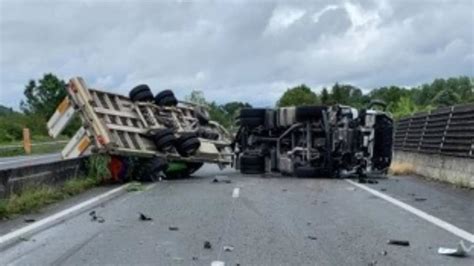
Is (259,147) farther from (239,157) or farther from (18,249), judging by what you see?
(18,249)

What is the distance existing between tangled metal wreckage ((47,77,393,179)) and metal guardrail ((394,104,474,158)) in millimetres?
1216

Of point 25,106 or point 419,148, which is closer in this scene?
point 419,148

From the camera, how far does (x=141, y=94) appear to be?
21062mm

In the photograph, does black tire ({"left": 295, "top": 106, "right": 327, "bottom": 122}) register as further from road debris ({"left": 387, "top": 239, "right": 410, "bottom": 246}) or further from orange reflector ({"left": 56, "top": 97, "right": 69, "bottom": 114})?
road debris ({"left": 387, "top": 239, "right": 410, "bottom": 246})

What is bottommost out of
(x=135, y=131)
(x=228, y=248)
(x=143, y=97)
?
(x=228, y=248)

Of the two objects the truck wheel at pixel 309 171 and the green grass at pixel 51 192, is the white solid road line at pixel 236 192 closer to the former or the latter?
the green grass at pixel 51 192

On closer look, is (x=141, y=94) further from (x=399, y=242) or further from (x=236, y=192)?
(x=399, y=242)

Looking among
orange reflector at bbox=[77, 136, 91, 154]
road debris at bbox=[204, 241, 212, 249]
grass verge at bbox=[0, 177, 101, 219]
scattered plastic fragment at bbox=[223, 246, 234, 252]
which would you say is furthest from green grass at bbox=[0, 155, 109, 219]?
scattered plastic fragment at bbox=[223, 246, 234, 252]

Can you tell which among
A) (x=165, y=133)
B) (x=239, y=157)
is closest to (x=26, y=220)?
(x=165, y=133)

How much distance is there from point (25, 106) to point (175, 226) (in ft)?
234

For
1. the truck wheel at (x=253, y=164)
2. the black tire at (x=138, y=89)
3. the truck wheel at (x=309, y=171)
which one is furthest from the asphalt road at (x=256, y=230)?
the truck wheel at (x=253, y=164)

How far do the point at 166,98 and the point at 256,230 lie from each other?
1233 centimetres

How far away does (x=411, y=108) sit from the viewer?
40.2 metres

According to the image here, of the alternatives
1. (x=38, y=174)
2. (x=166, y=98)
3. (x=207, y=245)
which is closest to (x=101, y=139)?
(x=38, y=174)
